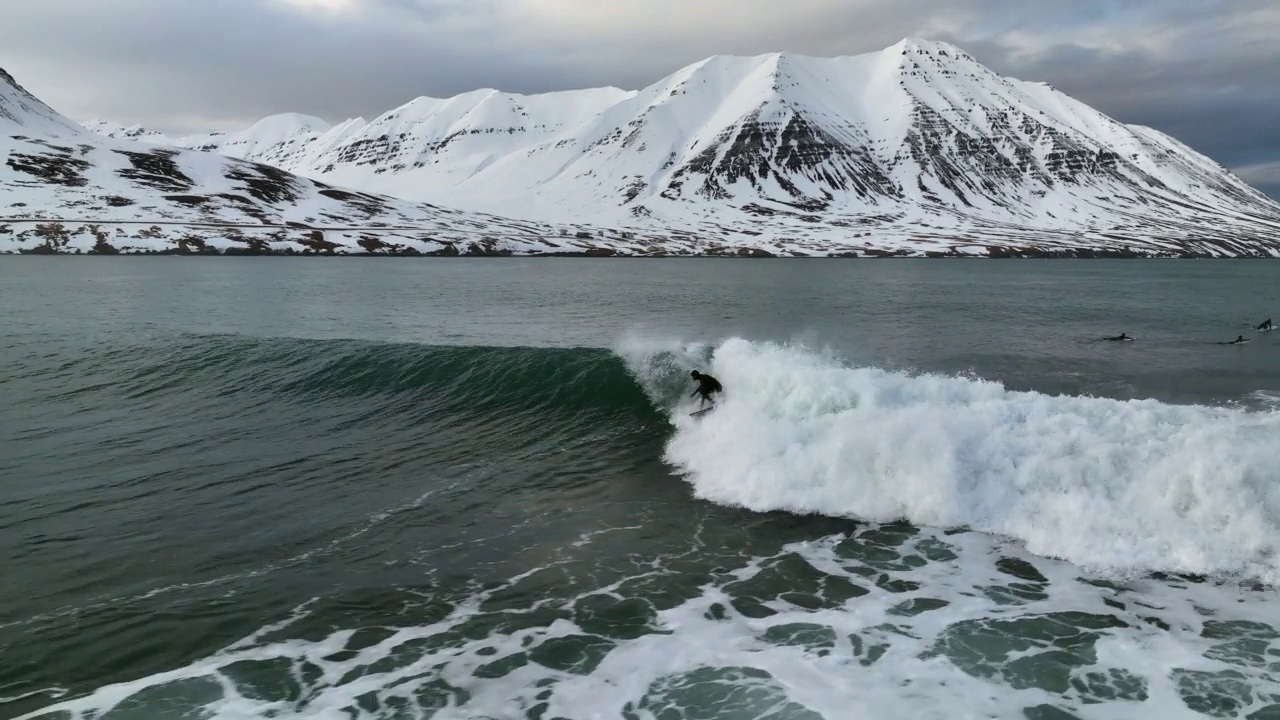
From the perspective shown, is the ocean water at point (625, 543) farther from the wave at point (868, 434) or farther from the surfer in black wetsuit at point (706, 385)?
the surfer in black wetsuit at point (706, 385)

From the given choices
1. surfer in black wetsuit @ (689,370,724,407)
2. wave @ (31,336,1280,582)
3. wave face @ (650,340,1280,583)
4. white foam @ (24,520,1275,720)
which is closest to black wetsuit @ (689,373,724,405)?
surfer in black wetsuit @ (689,370,724,407)

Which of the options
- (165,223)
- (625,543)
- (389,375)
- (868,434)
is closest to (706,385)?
(868,434)

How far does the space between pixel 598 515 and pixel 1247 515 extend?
11.6 m

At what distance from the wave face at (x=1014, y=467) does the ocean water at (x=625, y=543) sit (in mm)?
70

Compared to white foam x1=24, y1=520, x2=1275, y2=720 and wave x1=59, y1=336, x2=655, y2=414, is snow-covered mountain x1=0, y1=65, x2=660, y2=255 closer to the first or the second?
wave x1=59, y1=336, x2=655, y2=414

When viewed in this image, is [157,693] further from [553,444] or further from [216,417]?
[216,417]

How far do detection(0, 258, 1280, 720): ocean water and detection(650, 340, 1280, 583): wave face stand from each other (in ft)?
0.23

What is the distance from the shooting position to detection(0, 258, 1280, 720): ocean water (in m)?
9.24

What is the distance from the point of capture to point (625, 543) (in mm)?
13578

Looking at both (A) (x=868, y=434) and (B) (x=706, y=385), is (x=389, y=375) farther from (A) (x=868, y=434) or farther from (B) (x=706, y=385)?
(A) (x=868, y=434)

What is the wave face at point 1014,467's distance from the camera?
12867mm

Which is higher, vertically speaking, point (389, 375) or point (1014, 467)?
point (1014, 467)

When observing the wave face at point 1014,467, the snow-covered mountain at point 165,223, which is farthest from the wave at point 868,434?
the snow-covered mountain at point 165,223

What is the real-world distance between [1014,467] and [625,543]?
8.14m
